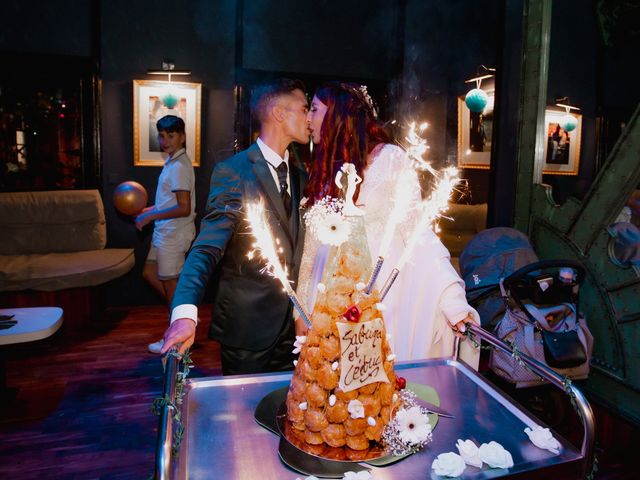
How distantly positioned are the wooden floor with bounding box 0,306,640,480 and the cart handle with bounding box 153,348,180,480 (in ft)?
5.96

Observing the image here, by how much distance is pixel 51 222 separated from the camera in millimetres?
6078

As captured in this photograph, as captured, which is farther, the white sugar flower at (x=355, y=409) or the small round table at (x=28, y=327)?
the small round table at (x=28, y=327)

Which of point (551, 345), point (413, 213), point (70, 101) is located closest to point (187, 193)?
point (70, 101)

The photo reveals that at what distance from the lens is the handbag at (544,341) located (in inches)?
116

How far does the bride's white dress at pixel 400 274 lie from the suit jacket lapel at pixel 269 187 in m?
0.15

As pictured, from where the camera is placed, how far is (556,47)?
172 inches

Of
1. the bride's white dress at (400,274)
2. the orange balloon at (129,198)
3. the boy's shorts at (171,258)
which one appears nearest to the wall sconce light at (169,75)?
the orange balloon at (129,198)

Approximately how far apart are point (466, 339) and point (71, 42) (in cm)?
612

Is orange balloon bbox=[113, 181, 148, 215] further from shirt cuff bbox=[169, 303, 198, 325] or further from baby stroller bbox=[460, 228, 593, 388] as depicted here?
shirt cuff bbox=[169, 303, 198, 325]

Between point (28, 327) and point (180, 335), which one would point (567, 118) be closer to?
point (180, 335)

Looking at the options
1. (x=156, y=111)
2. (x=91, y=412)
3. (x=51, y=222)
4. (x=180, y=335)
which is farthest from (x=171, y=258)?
(x=180, y=335)

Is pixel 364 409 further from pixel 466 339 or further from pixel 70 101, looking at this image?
pixel 70 101

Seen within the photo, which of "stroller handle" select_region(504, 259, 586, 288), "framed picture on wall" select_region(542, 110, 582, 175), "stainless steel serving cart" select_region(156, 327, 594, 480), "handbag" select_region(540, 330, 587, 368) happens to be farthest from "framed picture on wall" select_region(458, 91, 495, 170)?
"stainless steel serving cart" select_region(156, 327, 594, 480)

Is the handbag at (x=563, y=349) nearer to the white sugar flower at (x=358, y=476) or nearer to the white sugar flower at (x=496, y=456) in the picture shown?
the white sugar flower at (x=496, y=456)
